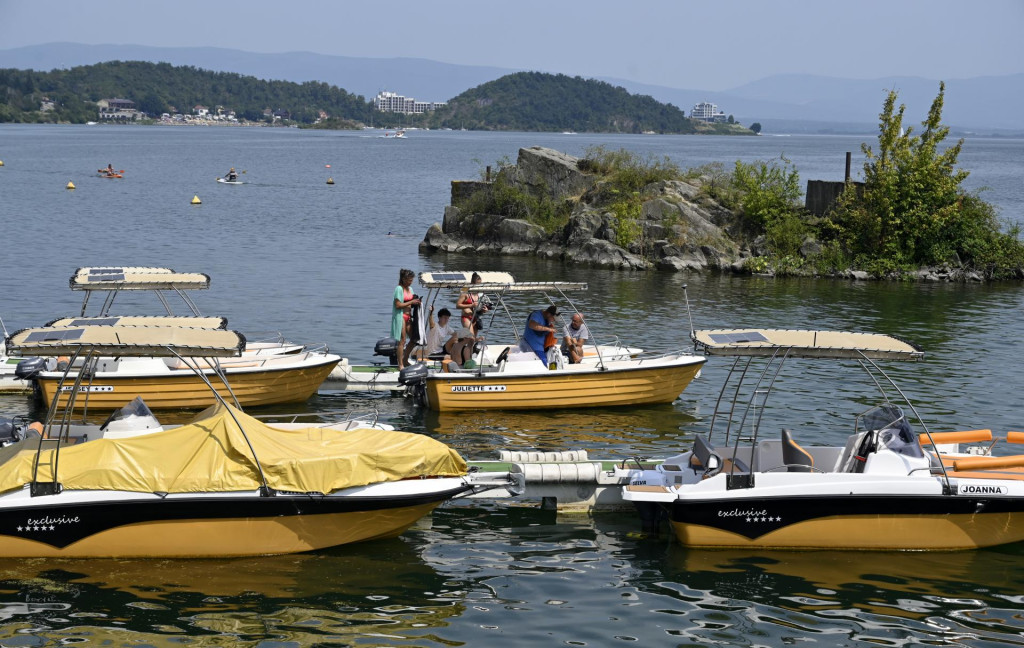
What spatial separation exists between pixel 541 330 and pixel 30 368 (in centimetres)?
854

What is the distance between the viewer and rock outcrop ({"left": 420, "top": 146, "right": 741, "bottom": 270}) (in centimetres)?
4009

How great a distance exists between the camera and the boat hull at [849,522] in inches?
524

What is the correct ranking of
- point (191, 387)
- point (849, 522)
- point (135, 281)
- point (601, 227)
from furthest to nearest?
point (601, 227), point (135, 281), point (191, 387), point (849, 522)

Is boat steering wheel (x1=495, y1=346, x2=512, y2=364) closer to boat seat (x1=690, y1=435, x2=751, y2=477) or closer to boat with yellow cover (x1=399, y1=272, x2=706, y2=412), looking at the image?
boat with yellow cover (x1=399, y1=272, x2=706, y2=412)

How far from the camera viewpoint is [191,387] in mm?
19594

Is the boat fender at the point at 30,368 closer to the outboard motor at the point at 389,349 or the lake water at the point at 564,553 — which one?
the lake water at the point at 564,553

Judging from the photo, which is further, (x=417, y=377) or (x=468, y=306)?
(x=468, y=306)

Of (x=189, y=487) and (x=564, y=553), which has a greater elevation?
(x=189, y=487)

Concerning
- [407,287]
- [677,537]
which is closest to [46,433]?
[677,537]

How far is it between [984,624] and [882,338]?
12.0 feet

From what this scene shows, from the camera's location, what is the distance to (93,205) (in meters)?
63.2

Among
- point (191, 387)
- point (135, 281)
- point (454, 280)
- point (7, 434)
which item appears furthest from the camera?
point (454, 280)

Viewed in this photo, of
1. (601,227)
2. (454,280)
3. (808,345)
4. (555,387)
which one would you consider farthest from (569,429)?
(601,227)

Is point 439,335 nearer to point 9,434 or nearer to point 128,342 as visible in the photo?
point 9,434
